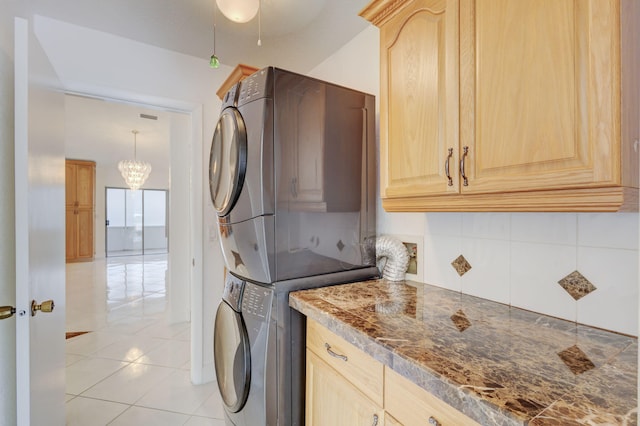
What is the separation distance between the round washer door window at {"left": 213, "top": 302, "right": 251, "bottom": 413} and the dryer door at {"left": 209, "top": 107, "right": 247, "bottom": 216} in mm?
546

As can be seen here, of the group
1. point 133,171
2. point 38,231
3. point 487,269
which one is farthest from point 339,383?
point 133,171

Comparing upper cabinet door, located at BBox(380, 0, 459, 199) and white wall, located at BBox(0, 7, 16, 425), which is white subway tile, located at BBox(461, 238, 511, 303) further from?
white wall, located at BBox(0, 7, 16, 425)

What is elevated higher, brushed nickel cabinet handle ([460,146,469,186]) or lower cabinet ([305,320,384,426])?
brushed nickel cabinet handle ([460,146,469,186])

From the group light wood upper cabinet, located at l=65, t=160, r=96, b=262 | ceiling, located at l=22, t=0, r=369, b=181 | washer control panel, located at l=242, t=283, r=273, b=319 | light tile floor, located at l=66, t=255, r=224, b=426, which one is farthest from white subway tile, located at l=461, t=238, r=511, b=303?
light wood upper cabinet, located at l=65, t=160, r=96, b=262

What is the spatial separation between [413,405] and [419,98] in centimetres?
104

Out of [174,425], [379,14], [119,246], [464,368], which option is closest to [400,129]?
[379,14]

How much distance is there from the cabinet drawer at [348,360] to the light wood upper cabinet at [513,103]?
60 centimetres

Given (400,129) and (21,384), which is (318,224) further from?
(21,384)

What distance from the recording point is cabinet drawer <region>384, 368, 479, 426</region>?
0.68 m

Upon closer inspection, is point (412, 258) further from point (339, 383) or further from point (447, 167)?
point (339, 383)

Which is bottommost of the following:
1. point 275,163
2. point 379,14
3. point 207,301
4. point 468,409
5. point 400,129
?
point 207,301

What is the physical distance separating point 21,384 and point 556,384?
165cm

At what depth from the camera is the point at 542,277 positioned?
111 cm

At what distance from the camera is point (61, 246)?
1.72 metres
